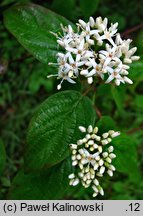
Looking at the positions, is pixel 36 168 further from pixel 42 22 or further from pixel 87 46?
pixel 42 22

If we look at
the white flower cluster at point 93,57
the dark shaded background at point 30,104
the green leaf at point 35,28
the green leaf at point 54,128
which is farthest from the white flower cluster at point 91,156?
the dark shaded background at point 30,104

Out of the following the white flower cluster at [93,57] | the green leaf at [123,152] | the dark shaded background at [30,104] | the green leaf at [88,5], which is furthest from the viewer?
the dark shaded background at [30,104]

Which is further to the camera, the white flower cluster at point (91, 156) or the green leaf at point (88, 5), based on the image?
the green leaf at point (88, 5)

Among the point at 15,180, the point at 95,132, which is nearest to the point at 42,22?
the point at 95,132

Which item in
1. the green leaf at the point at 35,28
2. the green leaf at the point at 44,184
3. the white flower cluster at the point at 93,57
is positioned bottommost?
the green leaf at the point at 44,184

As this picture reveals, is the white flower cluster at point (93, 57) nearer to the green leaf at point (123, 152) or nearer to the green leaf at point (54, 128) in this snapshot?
the green leaf at point (54, 128)

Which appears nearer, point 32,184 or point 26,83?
point 32,184

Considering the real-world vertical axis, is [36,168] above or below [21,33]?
below
